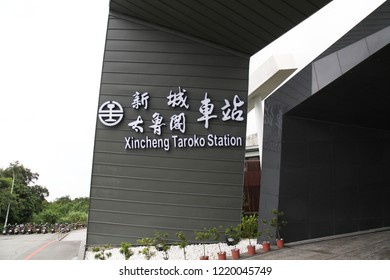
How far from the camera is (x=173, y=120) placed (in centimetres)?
838

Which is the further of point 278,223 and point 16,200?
point 16,200

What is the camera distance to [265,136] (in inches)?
340

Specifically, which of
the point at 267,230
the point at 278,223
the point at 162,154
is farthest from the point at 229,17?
the point at 267,230

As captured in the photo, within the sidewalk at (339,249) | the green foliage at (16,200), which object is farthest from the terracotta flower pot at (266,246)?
the green foliage at (16,200)

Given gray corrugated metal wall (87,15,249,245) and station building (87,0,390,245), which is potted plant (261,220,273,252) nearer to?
station building (87,0,390,245)

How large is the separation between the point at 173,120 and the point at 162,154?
3.33 feet

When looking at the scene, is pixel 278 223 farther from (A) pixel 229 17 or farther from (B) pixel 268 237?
(A) pixel 229 17

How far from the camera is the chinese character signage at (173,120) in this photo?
27.3 ft

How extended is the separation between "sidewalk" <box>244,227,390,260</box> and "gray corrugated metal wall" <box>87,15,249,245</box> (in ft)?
5.20

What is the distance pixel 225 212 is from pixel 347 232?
3854 millimetres

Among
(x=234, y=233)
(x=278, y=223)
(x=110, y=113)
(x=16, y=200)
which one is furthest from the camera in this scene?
(x=16, y=200)

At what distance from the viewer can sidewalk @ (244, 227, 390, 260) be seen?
20.3 ft

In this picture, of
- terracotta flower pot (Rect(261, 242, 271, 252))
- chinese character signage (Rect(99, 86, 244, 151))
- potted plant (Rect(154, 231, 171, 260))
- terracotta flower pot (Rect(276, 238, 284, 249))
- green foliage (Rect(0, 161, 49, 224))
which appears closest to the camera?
potted plant (Rect(154, 231, 171, 260))

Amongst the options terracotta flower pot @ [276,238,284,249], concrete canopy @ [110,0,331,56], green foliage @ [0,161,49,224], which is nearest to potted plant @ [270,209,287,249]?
terracotta flower pot @ [276,238,284,249]
